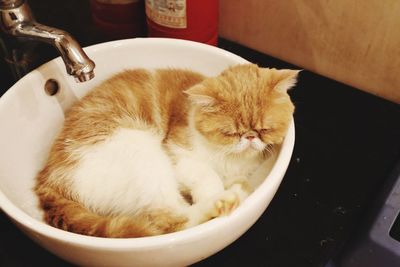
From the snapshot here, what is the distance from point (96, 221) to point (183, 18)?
668mm

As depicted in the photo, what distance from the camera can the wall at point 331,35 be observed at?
1.12m

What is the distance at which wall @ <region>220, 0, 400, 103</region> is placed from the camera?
1123 millimetres

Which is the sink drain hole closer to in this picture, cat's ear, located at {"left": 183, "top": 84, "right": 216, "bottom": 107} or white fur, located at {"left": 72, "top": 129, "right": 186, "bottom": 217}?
white fur, located at {"left": 72, "top": 129, "right": 186, "bottom": 217}

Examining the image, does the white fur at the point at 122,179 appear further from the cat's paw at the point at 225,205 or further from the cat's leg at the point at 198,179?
the cat's paw at the point at 225,205

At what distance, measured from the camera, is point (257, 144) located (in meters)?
1.00

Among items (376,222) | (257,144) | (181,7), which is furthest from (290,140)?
(181,7)

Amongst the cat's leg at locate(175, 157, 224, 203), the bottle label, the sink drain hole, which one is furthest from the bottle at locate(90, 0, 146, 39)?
the cat's leg at locate(175, 157, 224, 203)

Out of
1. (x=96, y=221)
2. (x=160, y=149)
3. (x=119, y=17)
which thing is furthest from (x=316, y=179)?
(x=119, y=17)

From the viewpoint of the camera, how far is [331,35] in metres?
1.21

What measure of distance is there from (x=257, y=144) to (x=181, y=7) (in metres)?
0.47

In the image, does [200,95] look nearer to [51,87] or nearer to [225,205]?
[225,205]

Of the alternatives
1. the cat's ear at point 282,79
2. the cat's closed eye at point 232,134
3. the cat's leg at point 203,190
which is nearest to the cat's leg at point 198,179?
the cat's leg at point 203,190

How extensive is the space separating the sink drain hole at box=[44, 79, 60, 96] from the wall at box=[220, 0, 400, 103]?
62 centimetres

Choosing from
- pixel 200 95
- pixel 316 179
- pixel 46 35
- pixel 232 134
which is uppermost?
pixel 46 35
